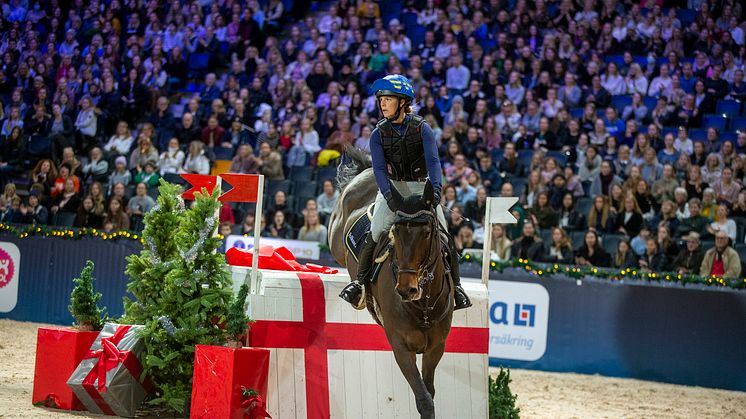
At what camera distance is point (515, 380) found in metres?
12.3

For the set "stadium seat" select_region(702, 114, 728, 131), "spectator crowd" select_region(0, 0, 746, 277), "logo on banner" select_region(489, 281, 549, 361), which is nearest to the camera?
"logo on banner" select_region(489, 281, 549, 361)

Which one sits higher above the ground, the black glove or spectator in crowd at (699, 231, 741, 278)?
the black glove

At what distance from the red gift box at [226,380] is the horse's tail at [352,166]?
261cm

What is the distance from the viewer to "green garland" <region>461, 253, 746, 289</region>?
12.4 metres

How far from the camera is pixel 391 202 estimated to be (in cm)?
688

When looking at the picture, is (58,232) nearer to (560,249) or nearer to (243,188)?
(560,249)

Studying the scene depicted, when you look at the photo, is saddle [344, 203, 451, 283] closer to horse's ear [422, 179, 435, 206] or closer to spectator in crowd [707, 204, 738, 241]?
horse's ear [422, 179, 435, 206]

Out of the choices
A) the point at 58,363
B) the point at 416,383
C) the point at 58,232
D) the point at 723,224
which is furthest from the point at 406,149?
the point at 58,232

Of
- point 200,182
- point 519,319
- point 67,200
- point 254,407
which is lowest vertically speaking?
point 254,407

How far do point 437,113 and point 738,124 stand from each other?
508 cm

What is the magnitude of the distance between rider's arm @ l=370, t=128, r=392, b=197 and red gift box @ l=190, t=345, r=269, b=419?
60.9 inches

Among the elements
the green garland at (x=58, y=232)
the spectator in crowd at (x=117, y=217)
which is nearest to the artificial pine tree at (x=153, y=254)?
the green garland at (x=58, y=232)

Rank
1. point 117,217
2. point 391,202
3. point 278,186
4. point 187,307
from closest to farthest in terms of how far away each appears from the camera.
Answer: point 391,202 < point 187,307 < point 117,217 < point 278,186

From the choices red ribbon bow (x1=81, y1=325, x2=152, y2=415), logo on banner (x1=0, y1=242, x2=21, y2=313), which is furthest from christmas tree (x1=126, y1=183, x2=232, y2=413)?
logo on banner (x1=0, y1=242, x2=21, y2=313)
